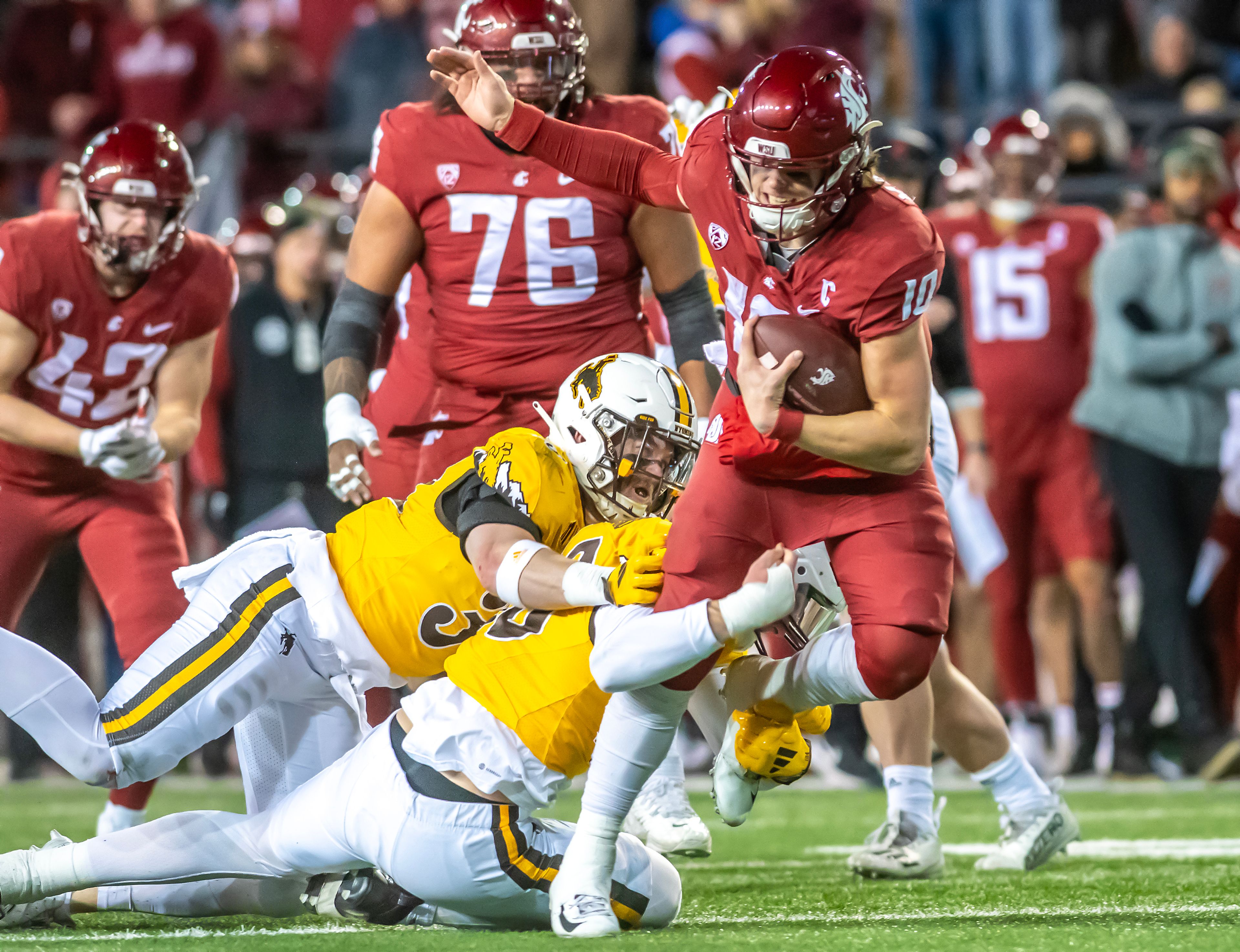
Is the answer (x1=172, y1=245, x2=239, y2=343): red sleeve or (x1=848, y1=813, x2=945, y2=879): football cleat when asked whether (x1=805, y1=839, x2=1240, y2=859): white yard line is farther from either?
(x1=172, y1=245, x2=239, y2=343): red sleeve

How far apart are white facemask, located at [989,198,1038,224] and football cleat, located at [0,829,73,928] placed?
15.7 ft

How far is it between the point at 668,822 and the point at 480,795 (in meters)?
1.08

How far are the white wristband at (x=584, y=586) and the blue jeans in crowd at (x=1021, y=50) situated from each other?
6.80 metres

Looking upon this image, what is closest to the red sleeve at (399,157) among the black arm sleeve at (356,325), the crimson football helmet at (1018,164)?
the black arm sleeve at (356,325)

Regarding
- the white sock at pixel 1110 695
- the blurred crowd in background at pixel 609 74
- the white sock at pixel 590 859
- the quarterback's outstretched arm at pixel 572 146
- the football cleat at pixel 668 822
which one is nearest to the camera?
the white sock at pixel 590 859

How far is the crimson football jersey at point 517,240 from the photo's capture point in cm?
452

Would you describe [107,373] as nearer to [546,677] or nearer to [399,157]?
[399,157]

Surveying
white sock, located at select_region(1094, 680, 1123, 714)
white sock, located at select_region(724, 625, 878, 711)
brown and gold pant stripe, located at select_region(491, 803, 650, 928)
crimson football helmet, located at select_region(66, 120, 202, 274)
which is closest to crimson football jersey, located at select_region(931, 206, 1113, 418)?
white sock, located at select_region(1094, 680, 1123, 714)

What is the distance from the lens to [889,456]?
11.1 ft

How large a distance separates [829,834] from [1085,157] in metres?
4.56

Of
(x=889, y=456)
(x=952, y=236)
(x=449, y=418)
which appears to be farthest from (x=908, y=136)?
(x=889, y=456)

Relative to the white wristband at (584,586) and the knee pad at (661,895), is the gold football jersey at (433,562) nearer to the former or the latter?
the white wristband at (584,586)

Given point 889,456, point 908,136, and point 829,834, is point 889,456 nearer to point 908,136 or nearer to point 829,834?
point 829,834

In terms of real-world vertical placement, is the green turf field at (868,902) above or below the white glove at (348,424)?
below
